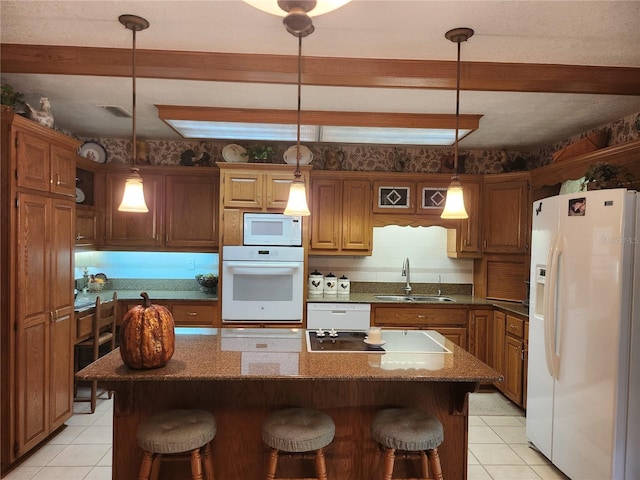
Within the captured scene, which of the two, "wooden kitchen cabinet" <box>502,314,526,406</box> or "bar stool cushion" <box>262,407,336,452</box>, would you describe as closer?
"bar stool cushion" <box>262,407,336,452</box>

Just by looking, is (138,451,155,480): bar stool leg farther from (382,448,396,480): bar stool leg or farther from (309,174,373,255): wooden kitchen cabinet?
(309,174,373,255): wooden kitchen cabinet

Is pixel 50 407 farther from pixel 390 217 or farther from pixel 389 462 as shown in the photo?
pixel 390 217

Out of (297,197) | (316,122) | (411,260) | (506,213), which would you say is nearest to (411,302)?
(411,260)

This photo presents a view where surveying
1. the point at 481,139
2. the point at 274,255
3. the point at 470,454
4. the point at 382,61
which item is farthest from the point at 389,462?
the point at 481,139

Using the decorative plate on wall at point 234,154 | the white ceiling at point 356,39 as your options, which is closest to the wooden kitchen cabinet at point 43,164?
the white ceiling at point 356,39

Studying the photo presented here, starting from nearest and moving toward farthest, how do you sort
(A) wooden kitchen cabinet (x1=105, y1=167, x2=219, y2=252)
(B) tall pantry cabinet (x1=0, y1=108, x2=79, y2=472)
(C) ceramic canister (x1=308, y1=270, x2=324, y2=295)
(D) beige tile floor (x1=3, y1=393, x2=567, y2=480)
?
1. (B) tall pantry cabinet (x1=0, y1=108, x2=79, y2=472)
2. (D) beige tile floor (x1=3, y1=393, x2=567, y2=480)
3. (A) wooden kitchen cabinet (x1=105, y1=167, x2=219, y2=252)
4. (C) ceramic canister (x1=308, y1=270, x2=324, y2=295)

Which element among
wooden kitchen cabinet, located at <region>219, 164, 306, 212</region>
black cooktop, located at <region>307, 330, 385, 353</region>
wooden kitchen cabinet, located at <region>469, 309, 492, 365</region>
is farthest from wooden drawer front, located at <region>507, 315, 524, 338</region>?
wooden kitchen cabinet, located at <region>219, 164, 306, 212</region>

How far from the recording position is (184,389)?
7.02 feet

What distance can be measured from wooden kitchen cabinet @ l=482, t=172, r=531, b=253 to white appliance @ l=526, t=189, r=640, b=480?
1237mm

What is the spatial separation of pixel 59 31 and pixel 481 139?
Answer: 3.61m

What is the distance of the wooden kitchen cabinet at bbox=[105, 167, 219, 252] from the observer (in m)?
4.28

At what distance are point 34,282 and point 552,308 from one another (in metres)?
3.37

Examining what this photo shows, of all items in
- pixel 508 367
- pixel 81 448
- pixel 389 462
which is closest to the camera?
pixel 389 462

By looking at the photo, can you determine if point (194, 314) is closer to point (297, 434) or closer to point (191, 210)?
point (191, 210)
